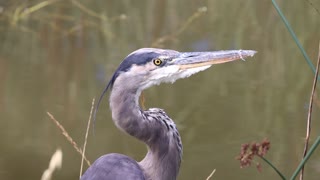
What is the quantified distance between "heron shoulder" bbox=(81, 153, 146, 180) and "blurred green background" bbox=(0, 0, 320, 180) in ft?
7.19

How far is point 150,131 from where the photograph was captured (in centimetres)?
254

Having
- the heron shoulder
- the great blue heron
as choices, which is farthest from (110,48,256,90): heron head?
the heron shoulder

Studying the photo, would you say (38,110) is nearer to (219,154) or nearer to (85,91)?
(85,91)

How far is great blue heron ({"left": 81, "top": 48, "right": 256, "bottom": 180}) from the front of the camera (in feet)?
8.06

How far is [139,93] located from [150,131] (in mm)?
107

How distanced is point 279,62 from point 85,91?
1454 millimetres

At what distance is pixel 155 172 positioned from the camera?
261cm

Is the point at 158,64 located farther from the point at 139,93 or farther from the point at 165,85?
the point at 165,85

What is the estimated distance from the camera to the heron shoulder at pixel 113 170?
7.93ft

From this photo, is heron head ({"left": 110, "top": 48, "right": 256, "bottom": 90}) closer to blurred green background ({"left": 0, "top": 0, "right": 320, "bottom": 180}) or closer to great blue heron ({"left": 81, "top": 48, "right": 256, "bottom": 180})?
great blue heron ({"left": 81, "top": 48, "right": 256, "bottom": 180})

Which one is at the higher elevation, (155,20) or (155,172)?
(155,172)

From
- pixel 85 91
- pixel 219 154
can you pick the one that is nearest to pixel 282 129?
pixel 219 154

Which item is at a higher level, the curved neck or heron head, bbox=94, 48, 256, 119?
heron head, bbox=94, 48, 256, 119

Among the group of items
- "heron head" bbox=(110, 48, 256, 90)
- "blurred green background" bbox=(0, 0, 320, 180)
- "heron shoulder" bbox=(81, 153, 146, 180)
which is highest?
"heron head" bbox=(110, 48, 256, 90)
